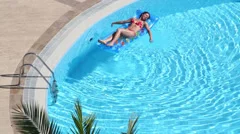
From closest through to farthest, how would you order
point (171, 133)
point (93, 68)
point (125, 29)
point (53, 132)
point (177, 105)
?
1. point (53, 132)
2. point (171, 133)
3. point (177, 105)
4. point (93, 68)
5. point (125, 29)

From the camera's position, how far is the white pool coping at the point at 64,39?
10281 millimetres

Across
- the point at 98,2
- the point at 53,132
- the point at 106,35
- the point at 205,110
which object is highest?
the point at 98,2

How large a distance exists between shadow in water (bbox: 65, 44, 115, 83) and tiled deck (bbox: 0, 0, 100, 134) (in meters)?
0.87

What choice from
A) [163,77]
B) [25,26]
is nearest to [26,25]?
[25,26]

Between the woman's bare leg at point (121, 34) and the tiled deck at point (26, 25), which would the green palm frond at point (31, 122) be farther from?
the woman's bare leg at point (121, 34)

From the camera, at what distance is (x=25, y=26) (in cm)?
1230

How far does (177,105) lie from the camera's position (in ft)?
35.9

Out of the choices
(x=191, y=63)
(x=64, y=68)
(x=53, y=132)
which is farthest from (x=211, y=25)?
(x=53, y=132)

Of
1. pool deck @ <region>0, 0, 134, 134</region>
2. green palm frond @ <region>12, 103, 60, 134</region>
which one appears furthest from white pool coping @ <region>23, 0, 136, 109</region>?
green palm frond @ <region>12, 103, 60, 134</region>

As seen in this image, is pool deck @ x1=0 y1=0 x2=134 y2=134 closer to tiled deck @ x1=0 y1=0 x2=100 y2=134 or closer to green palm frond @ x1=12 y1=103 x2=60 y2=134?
tiled deck @ x1=0 y1=0 x2=100 y2=134

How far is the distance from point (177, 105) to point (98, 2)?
4085 mm

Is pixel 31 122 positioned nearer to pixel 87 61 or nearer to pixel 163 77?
pixel 163 77

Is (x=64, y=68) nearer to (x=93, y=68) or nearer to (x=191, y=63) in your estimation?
(x=93, y=68)

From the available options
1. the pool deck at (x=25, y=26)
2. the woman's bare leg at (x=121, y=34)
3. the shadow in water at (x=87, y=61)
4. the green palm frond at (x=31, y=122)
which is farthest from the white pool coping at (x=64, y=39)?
the green palm frond at (x=31, y=122)
